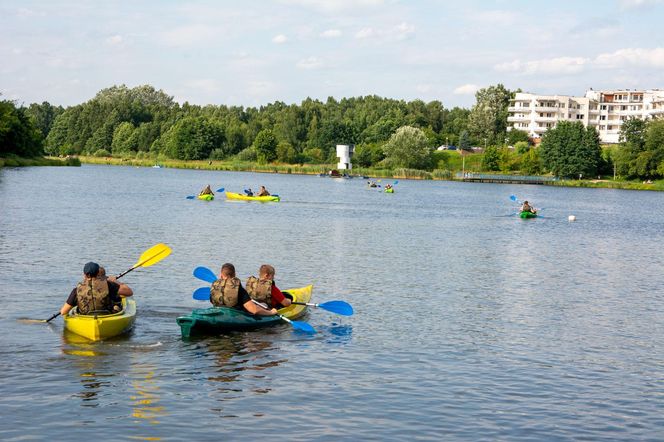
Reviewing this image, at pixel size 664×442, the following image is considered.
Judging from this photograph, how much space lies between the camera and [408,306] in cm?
2367

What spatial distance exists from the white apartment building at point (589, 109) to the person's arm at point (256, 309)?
163845 mm

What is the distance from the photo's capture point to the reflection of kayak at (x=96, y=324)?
17.1 meters

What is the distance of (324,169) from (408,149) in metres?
17.1

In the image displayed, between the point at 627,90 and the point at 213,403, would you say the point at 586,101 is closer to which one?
the point at 627,90

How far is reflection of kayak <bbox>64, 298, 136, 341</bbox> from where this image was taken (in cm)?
1711

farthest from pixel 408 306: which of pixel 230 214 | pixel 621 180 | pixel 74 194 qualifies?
pixel 621 180

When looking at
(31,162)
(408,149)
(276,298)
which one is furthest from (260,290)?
(408,149)

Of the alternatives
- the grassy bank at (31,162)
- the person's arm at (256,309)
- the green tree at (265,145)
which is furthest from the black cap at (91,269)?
the green tree at (265,145)

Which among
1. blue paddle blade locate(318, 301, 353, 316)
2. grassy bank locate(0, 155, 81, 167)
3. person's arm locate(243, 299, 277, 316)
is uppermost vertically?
grassy bank locate(0, 155, 81, 167)

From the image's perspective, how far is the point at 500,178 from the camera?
469 ft

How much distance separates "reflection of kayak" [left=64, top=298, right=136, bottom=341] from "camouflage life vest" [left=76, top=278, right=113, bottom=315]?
0.26 m

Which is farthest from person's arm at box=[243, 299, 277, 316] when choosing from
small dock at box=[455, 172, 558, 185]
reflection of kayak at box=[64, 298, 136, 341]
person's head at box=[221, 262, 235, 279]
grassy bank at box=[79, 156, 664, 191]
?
small dock at box=[455, 172, 558, 185]

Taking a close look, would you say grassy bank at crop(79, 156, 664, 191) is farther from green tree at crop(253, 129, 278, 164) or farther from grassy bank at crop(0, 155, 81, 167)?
grassy bank at crop(0, 155, 81, 167)

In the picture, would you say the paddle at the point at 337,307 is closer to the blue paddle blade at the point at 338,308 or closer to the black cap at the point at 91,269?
the blue paddle blade at the point at 338,308
